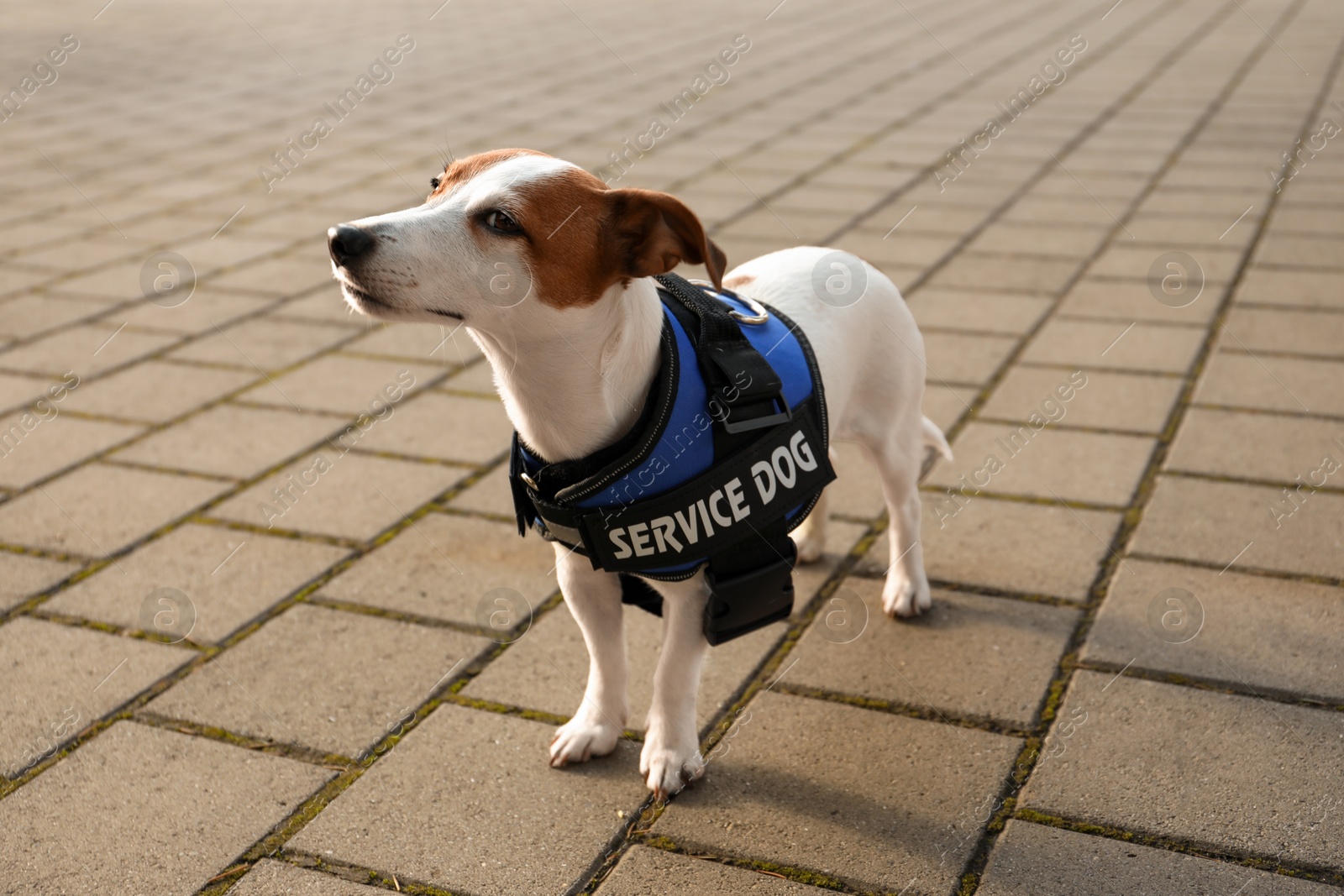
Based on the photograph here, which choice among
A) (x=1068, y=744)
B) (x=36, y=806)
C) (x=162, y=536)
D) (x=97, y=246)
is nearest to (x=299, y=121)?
(x=97, y=246)

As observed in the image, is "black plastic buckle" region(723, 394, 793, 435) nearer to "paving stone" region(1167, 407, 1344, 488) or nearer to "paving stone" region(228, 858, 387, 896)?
"paving stone" region(228, 858, 387, 896)

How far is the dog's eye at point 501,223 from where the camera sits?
2332 millimetres

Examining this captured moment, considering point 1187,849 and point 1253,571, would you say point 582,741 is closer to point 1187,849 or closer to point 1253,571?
point 1187,849

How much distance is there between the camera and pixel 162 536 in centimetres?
398

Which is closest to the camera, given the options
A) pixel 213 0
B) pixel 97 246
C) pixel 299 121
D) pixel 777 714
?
pixel 777 714

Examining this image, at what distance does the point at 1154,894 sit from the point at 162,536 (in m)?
3.19

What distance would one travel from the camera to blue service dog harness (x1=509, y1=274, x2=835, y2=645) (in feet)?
8.39

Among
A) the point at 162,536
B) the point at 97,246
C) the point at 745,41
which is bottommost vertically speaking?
the point at 745,41

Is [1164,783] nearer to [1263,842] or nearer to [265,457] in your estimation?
[1263,842]

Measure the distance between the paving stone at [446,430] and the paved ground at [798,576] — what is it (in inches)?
0.9

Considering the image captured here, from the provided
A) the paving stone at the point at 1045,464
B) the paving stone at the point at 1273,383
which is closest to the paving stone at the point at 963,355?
the paving stone at the point at 1045,464

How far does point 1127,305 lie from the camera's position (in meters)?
5.73

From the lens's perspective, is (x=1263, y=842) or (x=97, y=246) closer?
(x=1263, y=842)

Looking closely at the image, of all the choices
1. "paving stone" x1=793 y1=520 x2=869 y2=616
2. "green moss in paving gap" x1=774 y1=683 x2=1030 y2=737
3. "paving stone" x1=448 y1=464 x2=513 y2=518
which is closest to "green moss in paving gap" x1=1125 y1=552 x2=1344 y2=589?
"paving stone" x1=793 y1=520 x2=869 y2=616
